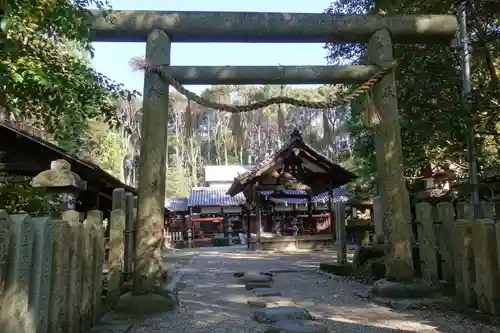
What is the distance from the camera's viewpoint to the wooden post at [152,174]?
5.60 meters

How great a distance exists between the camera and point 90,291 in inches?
177

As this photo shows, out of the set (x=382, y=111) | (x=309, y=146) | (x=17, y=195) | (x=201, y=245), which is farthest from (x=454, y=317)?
(x=201, y=245)

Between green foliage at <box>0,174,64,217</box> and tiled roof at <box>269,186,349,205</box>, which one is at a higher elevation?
tiled roof at <box>269,186,349,205</box>

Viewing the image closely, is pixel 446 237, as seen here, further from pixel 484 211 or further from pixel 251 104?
pixel 251 104

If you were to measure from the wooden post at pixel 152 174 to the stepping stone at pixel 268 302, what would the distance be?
135 centimetres

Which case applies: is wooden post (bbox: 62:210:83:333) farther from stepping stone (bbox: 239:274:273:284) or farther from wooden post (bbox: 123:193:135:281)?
stepping stone (bbox: 239:274:273:284)

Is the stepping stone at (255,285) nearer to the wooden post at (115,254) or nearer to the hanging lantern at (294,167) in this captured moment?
the wooden post at (115,254)

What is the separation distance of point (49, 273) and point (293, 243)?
56.6ft

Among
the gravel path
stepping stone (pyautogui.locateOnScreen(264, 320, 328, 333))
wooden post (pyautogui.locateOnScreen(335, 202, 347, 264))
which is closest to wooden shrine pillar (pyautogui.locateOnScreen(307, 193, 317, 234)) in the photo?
wooden post (pyautogui.locateOnScreen(335, 202, 347, 264))

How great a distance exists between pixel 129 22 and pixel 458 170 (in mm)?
10794

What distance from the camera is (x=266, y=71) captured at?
6453 mm

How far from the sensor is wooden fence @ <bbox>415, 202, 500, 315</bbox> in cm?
442

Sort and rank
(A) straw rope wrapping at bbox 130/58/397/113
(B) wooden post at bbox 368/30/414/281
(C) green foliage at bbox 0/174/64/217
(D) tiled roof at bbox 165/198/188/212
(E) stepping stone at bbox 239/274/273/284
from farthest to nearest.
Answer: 1. (D) tiled roof at bbox 165/198/188/212
2. (E) stepping stone at bbox 239/274/273/284
3. (B) wooden post at bbox 368/30/414/281
4. (A) straw rope wrapping at bbox 130/58/397/113
5. (C) green foliage at bbox 0/174/64/217

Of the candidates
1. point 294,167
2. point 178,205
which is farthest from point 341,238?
point 178,205
